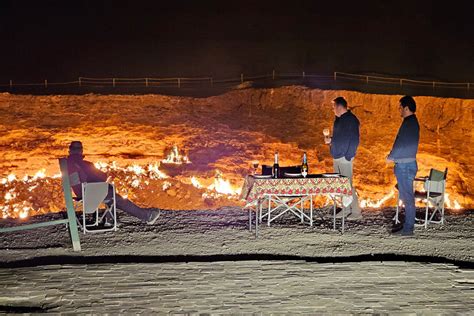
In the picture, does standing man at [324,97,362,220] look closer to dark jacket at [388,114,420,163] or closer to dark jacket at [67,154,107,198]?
dark jacket at [388,114,420,163]

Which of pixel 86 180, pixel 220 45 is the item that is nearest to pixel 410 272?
pixel 86 180

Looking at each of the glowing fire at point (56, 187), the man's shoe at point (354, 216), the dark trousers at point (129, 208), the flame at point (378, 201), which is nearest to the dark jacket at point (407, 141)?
the man's shoe at point (354, 216)

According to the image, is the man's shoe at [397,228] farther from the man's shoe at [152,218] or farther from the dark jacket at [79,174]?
the dark jacket at [79,174]

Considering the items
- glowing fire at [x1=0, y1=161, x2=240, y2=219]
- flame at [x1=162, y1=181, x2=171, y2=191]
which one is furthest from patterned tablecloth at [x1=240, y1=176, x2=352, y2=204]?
flame at [x1=162, y1=181, x2=171, y2=191]

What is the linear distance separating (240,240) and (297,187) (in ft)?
3.81

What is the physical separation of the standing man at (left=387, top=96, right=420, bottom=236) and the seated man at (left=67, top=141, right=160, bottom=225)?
13.2 feet

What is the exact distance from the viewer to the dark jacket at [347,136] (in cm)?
716

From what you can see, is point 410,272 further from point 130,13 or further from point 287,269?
point 130,13

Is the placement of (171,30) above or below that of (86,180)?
above

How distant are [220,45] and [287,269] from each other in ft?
69.3

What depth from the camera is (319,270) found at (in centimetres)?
512

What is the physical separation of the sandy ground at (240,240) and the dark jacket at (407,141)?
126cm

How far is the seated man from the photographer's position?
22.9ft

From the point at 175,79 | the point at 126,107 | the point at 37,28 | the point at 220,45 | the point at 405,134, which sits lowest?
the point at 405,134
